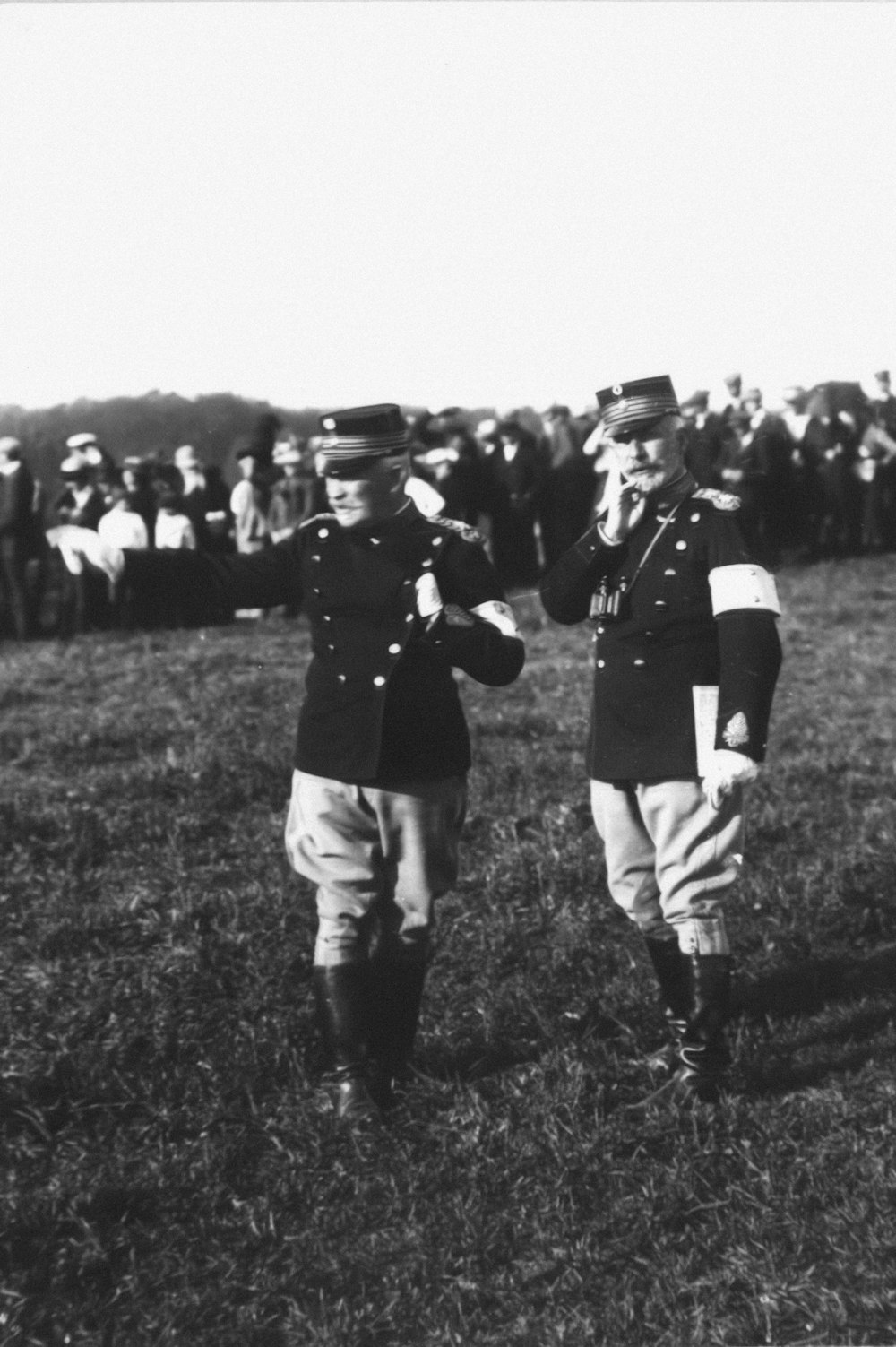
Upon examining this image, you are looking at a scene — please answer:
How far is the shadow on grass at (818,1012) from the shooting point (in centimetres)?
534

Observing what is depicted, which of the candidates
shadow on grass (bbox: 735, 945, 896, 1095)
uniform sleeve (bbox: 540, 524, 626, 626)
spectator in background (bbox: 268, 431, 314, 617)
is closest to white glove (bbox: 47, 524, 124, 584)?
uniform sleeve (bbox: 540, 524, 626, 626)

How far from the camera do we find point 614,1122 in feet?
16.2

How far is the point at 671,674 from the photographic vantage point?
16.5ft

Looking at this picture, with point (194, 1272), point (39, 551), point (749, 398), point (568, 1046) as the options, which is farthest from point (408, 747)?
point (749, 398)

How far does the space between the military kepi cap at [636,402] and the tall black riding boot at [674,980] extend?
62.2 inches

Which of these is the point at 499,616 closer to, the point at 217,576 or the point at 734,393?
the point at 217,576

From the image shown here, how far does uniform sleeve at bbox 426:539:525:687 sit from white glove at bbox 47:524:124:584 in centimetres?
93

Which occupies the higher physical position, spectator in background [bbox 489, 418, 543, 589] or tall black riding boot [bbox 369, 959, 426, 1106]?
spectator in background [bbox 489, 418, 543, 589]

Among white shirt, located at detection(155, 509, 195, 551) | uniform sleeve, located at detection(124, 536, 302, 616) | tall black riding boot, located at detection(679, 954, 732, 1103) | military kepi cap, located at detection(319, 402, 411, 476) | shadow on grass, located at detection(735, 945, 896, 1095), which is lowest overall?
shadow on grass, located at detection(735, 945, 896, 1095)

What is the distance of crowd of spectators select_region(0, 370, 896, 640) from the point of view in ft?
50.0

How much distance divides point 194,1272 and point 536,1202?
3.00 feet

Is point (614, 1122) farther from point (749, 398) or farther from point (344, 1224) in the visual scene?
point (749, 398)

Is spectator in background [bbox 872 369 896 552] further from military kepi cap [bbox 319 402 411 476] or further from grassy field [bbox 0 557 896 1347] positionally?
military kepi cap [bbox 319 402 411 476]

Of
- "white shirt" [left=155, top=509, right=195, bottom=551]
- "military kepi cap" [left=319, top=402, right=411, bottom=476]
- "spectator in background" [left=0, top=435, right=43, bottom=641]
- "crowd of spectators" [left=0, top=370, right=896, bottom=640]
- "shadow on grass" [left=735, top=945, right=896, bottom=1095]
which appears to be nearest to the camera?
"military kepi cap" [left=319, top=402, right=411, bottom=476]
